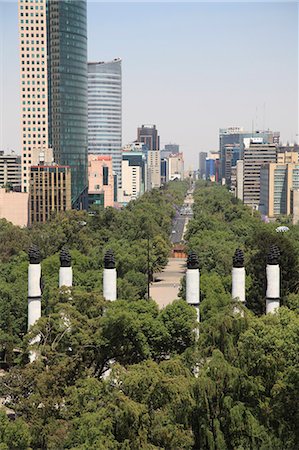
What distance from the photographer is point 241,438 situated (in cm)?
1858

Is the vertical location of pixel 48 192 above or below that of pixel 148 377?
above

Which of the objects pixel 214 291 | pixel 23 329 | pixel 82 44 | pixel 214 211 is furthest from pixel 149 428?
pixel 82 44

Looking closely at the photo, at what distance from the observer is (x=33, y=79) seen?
287 ft

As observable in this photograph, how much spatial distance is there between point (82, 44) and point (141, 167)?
7397 centimetres

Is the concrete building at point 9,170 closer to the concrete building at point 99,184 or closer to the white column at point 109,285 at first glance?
the concrete building at point 99,184

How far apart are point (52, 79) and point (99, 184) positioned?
21.3 meters

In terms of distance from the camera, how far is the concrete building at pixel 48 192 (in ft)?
243

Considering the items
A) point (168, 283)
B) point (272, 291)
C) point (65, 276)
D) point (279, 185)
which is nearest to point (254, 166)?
point (279, 185)

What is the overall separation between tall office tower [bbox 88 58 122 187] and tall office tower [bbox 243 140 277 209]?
40.6 meters

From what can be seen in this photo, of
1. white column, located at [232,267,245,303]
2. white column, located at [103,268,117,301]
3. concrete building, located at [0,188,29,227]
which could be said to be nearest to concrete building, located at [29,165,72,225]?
concrete building, located at [0,188,29,227]

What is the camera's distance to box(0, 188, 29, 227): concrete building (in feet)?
248

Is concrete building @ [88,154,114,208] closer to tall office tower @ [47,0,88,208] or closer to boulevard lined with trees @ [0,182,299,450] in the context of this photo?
tall office tower @ [47,0,88,208]

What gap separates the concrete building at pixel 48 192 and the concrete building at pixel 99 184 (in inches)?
1133

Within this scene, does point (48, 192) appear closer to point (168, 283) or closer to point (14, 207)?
point (14, 207)
